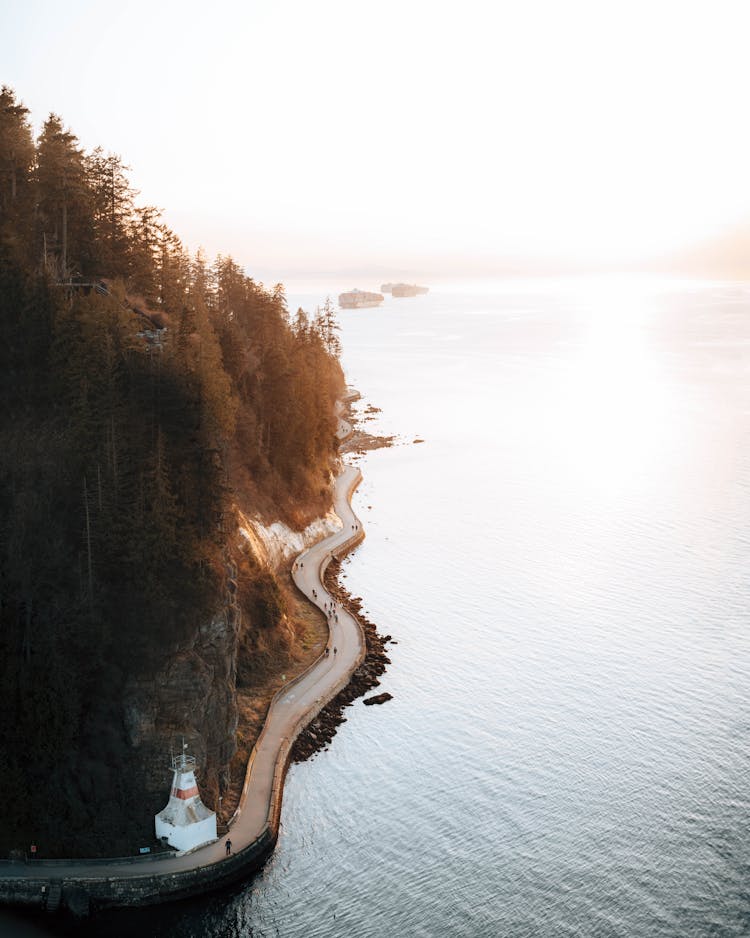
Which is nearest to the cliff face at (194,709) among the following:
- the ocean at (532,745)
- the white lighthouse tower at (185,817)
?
the white lighthouse tower at (185,817)

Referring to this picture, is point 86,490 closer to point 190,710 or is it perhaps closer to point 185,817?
point 190,710

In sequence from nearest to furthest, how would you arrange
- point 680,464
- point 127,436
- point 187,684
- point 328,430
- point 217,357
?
1. point 187,684
2. point 127,436
3. point 217,357
4. point 328,430
5. point 680,464

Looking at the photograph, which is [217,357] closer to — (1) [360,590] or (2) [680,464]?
(1) [360,590]

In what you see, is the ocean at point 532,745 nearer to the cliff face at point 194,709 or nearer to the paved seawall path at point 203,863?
the paved seawall path at point 203,863

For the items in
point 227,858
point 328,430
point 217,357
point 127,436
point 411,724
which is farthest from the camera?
point 328,430

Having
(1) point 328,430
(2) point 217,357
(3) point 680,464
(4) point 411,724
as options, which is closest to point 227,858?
(4) point 411,724

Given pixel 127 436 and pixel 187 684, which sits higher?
pixel 127 436
